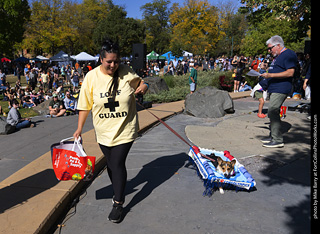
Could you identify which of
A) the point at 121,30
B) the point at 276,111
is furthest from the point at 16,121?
the point at 121,30

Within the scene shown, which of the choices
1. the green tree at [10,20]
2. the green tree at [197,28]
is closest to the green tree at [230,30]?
the green tree at [197,28]

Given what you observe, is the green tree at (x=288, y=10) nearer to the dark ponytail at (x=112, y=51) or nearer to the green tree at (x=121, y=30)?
the dark ponytail at (x=112, y=51)

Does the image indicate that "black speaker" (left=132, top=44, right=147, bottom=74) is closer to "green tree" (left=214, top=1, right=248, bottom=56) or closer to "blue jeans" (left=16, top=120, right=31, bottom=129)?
"blue jeans" (left=16, top=120, right=31, bottom=129)

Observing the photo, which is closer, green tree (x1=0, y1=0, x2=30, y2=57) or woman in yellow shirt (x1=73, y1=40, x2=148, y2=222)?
woman in yellow shirt (x1=73, y1=40, x2=148, y2=222)

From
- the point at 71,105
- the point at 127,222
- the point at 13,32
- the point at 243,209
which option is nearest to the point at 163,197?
the point at 127,222

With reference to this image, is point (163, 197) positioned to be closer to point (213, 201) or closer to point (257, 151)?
point (213, 201)

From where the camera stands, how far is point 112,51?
2.88 metres

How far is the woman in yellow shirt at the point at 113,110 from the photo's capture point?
3006mm

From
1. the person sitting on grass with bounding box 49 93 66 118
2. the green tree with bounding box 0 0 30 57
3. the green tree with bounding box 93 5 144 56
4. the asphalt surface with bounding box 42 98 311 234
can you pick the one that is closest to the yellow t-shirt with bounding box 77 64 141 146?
the asphalt surface with bounding box 42 98 311 234

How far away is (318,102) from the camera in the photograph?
228 centimetres

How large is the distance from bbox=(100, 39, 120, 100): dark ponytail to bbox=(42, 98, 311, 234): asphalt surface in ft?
4.58

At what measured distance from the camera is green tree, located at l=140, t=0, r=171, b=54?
6488 centimetres

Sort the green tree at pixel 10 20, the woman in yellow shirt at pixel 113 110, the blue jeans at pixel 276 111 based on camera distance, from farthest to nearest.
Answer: the green tree at pixel 10 20, the blue jeans at pixel 276 111, the woman in yellow shirt at pixel 113 110

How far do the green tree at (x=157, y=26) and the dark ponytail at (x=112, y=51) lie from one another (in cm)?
5944
